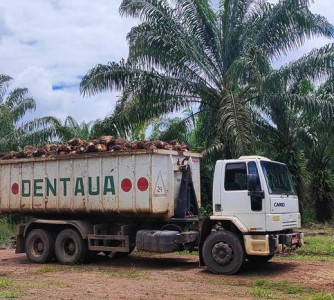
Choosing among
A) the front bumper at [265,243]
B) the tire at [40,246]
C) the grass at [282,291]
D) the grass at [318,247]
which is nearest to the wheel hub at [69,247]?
the tire at [40,246]

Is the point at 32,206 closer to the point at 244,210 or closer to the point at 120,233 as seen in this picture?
the point at 120,233

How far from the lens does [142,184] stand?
39.6ft

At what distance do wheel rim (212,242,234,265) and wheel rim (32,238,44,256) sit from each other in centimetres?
501

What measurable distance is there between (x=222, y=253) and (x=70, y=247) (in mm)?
4314

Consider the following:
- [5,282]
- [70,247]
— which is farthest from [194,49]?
[5,282]

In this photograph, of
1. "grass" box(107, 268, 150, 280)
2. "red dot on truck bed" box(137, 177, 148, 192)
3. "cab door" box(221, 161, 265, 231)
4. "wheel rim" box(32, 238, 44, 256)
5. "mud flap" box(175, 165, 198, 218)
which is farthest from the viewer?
"wheel rim" box(32, 238, 44, 256)

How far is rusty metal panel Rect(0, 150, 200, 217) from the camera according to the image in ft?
39.5

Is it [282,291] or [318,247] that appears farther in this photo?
[318,247]

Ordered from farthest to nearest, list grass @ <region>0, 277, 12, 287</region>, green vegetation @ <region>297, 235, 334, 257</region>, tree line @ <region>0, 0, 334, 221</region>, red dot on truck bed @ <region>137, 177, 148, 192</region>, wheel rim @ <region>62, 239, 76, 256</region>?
Answer: 1. tree line @ <region>0, 0, 334, 221</region>
2. green vegetation @ <region>297, 235, 334, 257</region>
3. wheel rim @ <region>62, 239, 76, 256</region>
4. red dot on truck bed @ <region>137, 177, 148, 192</region>
5. grass @ <region>0, 277, 12, 287</region>

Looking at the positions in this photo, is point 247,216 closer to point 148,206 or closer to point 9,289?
point 148,206

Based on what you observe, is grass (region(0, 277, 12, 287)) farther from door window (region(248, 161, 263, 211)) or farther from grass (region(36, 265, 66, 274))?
door window (region(248, 161, 263, 211))

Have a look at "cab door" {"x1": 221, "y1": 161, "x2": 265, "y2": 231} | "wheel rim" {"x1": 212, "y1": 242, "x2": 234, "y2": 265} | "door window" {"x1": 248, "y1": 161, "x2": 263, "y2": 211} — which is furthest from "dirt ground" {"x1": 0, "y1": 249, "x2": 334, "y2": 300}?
"door window" {"x1": 248, "y1": 161, "x2": 263, "y2": 211}

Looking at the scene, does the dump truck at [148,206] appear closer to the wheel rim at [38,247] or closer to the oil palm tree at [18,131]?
the wheel rim at [38,247]

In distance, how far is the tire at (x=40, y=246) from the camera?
13617 millimetres
